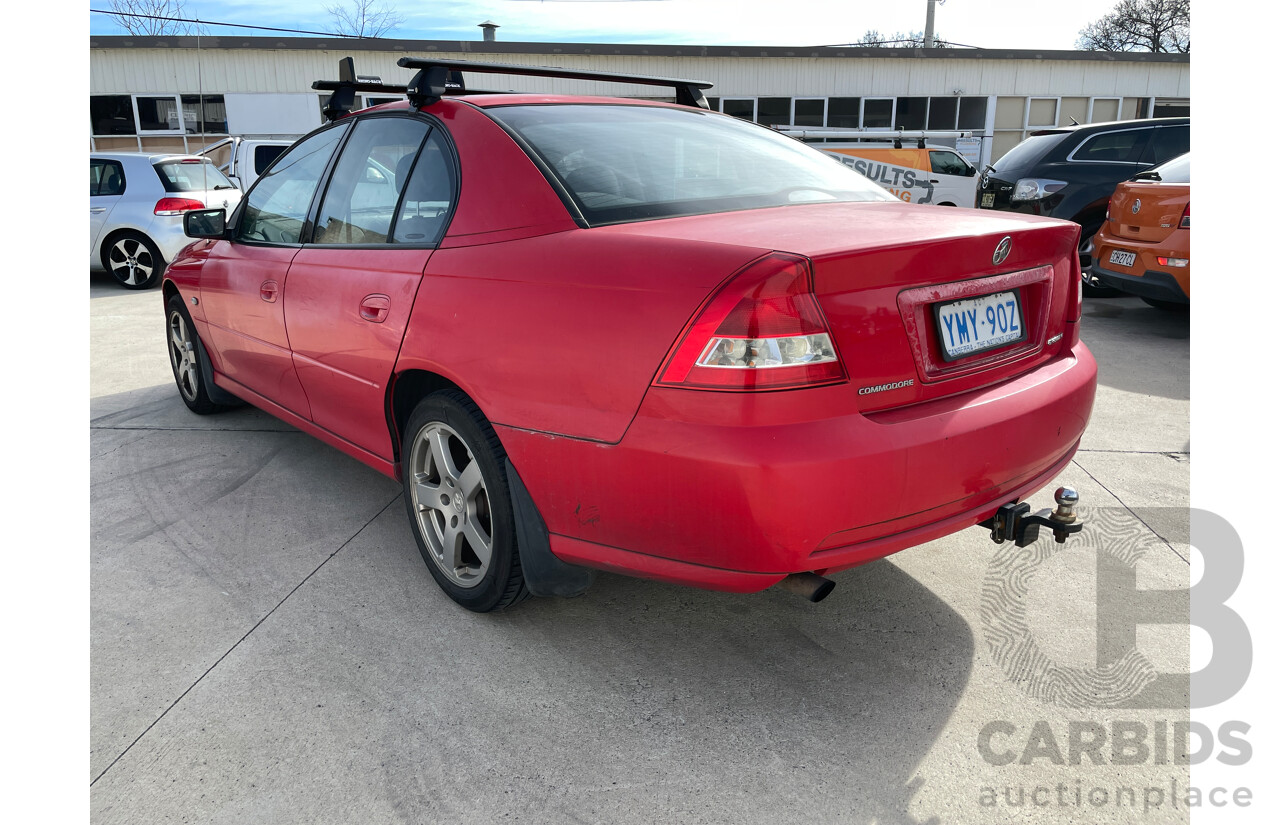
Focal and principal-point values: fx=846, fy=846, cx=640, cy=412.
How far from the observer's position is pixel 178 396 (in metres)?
5.23

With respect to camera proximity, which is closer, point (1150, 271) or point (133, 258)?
point (1150, 271)

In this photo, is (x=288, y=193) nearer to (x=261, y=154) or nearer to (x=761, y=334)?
(x=761, y=334)

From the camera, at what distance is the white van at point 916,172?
1402 cm

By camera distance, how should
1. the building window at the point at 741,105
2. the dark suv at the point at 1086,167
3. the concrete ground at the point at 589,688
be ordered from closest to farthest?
the concrete ground at the point at 589,688
the dark suv at the point at 1086,167
the building window at the point at 741,105

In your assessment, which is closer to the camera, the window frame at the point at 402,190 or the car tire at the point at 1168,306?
the window frame at the point at 402,190

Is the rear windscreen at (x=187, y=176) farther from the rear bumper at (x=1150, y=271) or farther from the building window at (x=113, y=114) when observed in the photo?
the building window at (x=113, y=114)

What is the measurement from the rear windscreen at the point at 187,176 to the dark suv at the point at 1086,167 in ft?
29.6

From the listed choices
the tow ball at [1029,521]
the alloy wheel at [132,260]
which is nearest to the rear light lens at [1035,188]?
the tow ball at [1029,521]

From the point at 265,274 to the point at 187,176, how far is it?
792 cm

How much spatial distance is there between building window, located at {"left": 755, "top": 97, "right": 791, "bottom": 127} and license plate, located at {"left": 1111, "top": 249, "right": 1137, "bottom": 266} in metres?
17.9

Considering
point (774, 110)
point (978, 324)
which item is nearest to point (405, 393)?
point (978, 324)

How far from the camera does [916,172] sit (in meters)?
14.2

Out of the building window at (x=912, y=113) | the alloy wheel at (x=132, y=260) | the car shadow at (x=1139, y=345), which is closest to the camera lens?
the car shadow at (x=1139, y=345)

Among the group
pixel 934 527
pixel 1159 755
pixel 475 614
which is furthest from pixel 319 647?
pixel 1159 755
